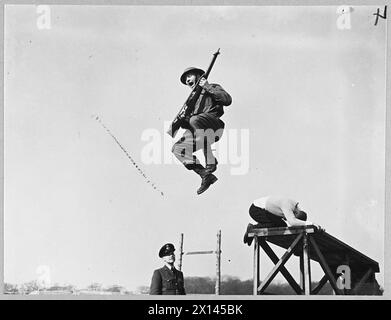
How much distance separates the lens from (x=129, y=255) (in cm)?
463

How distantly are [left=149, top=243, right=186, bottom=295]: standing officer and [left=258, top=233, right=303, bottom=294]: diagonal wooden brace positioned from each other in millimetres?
500

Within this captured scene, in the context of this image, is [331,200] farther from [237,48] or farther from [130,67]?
[130,67]

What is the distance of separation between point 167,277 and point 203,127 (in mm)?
973

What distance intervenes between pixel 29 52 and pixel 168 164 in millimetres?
1131

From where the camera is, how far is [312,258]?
4.70m

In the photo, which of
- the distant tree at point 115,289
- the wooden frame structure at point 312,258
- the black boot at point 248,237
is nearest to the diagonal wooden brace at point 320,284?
the wooden frame structure at point 312,258

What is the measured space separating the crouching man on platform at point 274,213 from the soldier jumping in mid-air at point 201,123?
13.0 inches

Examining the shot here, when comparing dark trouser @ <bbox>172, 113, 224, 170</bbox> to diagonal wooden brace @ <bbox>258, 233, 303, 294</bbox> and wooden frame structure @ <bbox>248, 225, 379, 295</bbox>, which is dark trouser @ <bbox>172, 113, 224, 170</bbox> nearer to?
wooden frame structure @ <bbox>248, 225, 379, 295</bbox>

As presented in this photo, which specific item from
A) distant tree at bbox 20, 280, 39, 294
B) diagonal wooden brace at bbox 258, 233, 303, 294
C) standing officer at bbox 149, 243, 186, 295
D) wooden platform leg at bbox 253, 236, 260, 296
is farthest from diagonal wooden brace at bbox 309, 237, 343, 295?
distant tree at bbox 20, 280, 39, 294

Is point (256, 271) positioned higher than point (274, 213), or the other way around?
point (274, 213)

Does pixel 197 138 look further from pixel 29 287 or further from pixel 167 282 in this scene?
pixel 29 287

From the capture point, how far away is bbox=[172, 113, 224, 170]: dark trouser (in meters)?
4.70

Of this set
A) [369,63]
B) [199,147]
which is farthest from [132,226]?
[369,63]

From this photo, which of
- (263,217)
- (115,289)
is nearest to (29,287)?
(115,289)
